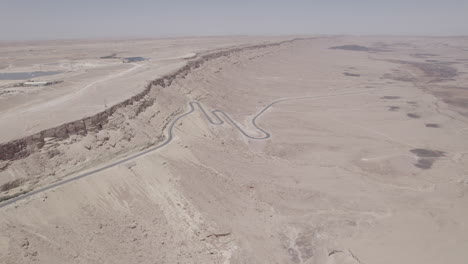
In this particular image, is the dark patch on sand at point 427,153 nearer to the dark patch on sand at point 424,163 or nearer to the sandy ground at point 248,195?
the sandy ground at point 248,195

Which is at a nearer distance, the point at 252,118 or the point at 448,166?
the point at 448,166

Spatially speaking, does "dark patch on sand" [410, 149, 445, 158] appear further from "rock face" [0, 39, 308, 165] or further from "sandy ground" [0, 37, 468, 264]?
"rock face" [0, 39, 308, 165]

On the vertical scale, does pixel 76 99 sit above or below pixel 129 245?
above

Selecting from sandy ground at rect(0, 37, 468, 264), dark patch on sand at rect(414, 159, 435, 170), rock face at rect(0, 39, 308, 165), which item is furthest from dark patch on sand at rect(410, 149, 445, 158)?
rock face at rect(0, 39, 308, 165)

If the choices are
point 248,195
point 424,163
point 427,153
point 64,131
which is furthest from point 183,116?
point 427,153

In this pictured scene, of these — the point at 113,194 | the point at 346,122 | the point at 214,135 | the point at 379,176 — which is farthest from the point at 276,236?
the point at 346,122

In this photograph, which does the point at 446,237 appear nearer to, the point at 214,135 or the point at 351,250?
the point at 351,250
